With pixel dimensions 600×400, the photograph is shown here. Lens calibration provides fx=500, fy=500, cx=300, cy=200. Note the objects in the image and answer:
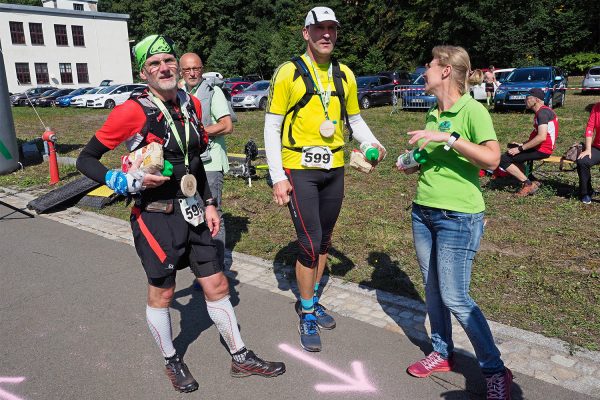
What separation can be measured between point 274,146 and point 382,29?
46.0 meters

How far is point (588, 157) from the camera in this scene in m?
6.96

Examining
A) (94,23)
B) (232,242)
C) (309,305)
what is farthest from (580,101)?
(94,23)

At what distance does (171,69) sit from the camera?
9.84 ft

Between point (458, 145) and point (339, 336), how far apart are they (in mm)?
1878

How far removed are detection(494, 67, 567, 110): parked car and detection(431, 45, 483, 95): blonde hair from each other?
1648 cm

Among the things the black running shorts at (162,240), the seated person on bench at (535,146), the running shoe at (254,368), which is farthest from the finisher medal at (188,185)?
the seated person on bench at (535,146)

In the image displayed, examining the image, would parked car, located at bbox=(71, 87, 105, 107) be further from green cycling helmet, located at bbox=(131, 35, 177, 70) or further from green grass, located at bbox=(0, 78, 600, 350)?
green cycling helmet, located at bbox=(131, 35, 177, 70)

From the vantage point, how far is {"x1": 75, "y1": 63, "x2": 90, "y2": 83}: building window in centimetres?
5438

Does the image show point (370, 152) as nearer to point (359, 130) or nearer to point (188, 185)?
point (359, 130)

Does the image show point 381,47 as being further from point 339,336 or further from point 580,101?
point 339,336

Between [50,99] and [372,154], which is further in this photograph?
[50,99]

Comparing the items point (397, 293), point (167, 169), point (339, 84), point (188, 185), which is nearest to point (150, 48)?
point (167, 169)

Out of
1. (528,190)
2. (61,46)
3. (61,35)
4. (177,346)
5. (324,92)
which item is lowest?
(177,346)

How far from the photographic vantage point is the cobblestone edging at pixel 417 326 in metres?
3.27
